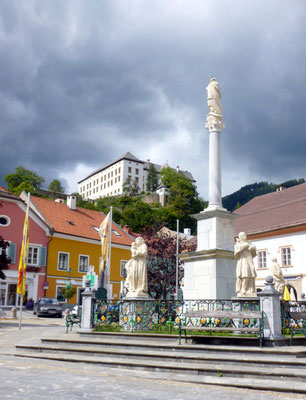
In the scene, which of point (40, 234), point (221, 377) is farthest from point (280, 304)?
point (40, 234)

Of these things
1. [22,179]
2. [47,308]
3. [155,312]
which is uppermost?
[22,179]

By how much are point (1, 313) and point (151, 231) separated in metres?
15.1

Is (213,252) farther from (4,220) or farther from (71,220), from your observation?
Answer: (71,220)

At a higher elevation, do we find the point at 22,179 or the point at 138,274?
the point at 22,179

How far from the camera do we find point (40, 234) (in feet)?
127

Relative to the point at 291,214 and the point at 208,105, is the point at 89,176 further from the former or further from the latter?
the point at 208,105

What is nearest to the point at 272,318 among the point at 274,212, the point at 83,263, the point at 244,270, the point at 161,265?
the point at 244,270

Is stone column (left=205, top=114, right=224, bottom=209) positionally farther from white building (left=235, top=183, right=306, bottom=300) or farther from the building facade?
the building facade

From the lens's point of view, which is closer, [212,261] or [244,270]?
[244,270]

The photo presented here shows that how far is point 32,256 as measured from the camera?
37.9 meters

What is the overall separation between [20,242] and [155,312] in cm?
2810

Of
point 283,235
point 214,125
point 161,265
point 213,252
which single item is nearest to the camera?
point 213,252

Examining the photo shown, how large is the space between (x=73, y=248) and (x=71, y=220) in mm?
3941

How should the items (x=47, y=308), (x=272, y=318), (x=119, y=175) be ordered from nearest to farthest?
(x=272, y=318) → (x=47, y=308) → (x=119, y=175)
